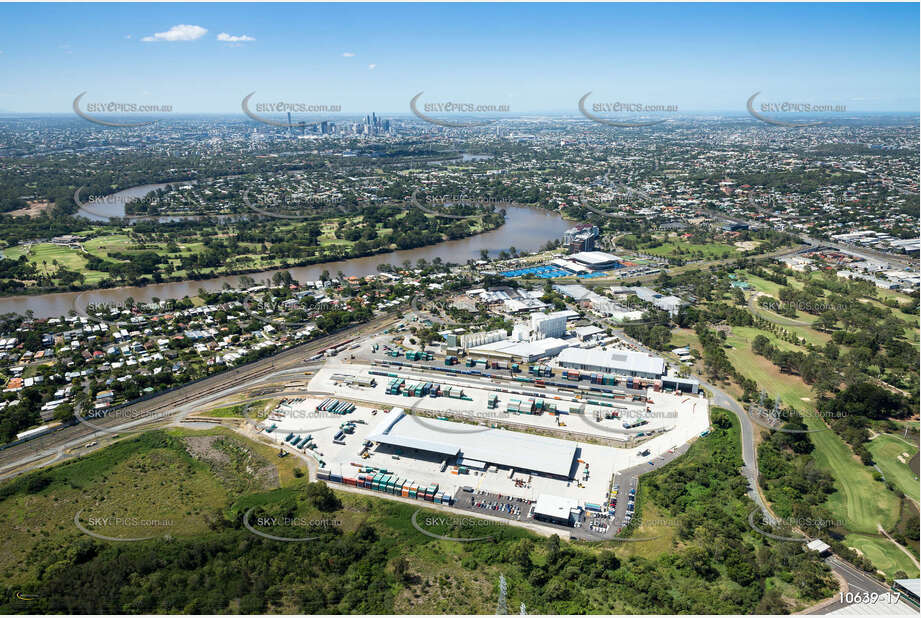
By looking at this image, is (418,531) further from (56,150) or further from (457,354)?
(56,150)

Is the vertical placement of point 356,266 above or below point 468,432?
above

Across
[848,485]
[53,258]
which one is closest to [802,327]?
[848,485]

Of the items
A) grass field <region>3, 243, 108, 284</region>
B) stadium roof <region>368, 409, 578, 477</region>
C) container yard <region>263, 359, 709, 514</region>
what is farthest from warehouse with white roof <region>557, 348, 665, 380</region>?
grass field <region>3, 243, 108, 284</region>

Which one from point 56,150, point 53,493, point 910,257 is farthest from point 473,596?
point 56,150

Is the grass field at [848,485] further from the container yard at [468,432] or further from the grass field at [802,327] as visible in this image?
the grass field at [802,327]

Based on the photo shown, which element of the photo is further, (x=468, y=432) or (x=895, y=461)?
(x=468, y=432)

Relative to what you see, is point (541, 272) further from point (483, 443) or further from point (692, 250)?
point (483, 443)
